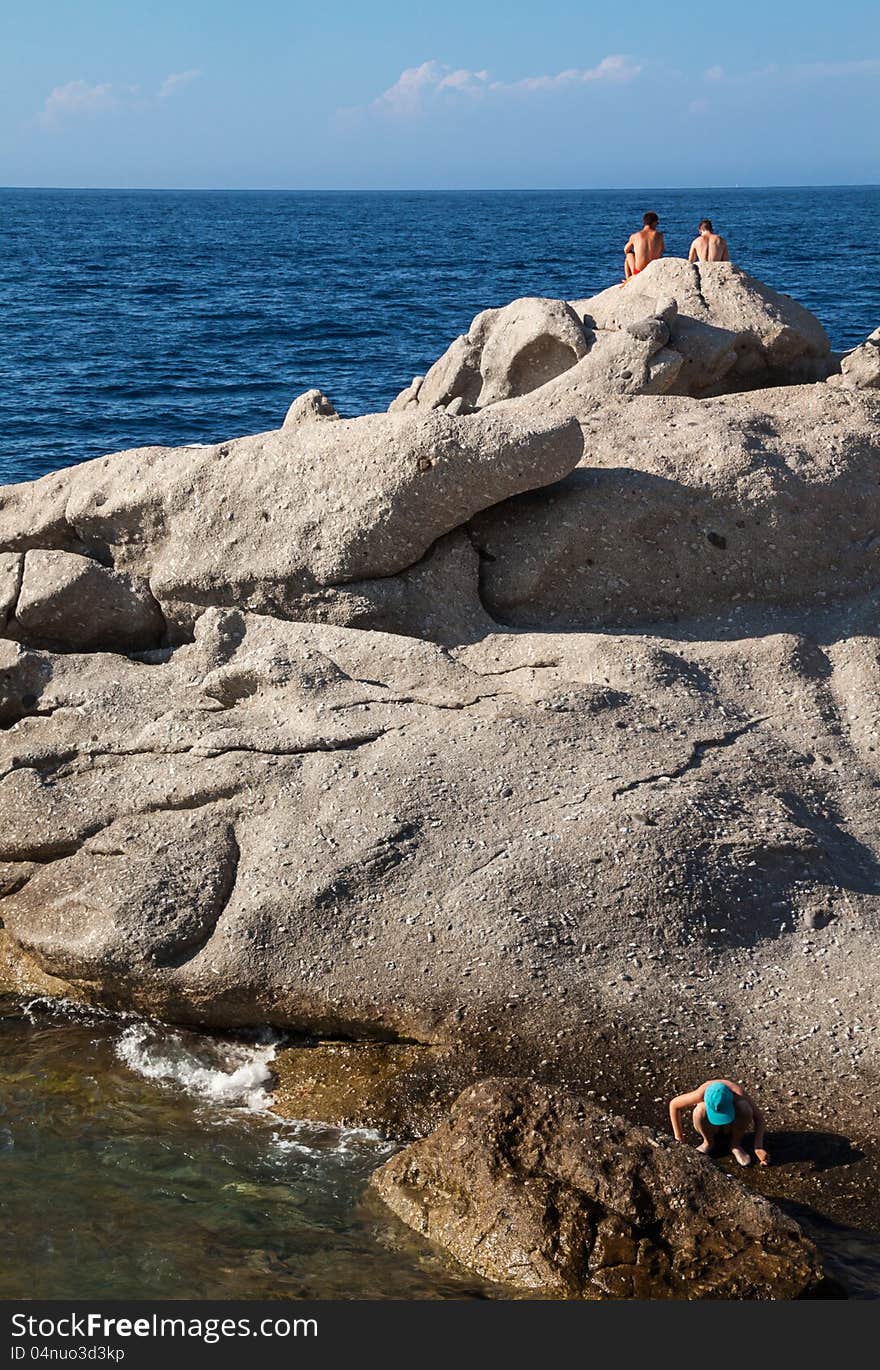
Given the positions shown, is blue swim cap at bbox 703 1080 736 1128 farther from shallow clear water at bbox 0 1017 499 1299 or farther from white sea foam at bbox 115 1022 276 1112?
white sea foam at bbox 115 1022 276 1112

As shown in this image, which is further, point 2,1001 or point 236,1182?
point 2,1001

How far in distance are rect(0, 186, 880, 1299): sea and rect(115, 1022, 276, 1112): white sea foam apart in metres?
0.01

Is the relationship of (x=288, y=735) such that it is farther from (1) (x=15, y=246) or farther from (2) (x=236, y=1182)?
(1) (x=15, y=246)

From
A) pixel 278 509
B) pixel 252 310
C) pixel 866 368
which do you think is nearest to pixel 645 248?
pixel 866 368

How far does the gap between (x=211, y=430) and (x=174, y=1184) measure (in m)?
23.2

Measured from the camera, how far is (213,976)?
9070 millimetres

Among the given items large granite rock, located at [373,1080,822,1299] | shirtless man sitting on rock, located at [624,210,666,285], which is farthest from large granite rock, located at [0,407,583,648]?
large granite rock, located at [373,1080,822,1299]

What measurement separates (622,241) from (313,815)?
77252 mm

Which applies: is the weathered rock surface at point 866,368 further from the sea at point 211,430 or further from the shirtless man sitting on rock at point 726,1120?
the sea at point 211,430

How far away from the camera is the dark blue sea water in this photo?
31.0 meters

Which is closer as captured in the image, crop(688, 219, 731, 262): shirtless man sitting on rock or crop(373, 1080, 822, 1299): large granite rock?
crop(373, 1080, 822, 1299): large granite rock

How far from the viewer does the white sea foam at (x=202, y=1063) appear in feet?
28.6

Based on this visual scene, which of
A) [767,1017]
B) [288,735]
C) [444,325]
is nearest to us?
[767,1017]

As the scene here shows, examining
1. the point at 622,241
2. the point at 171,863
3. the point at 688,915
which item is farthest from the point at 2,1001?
the point at 622,241
